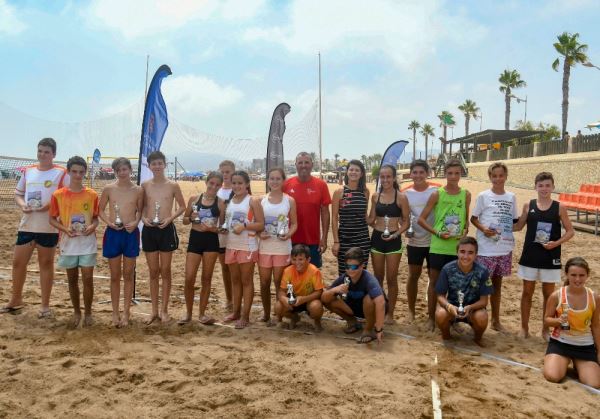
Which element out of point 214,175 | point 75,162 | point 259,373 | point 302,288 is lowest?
point 259,373

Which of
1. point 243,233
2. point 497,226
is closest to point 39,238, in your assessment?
point 243,233

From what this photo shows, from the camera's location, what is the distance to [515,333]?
4762 mm

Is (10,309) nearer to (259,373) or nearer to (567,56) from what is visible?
(259,373)

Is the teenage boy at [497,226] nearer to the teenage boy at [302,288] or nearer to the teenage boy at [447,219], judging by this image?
the teenage boy at [447,219]

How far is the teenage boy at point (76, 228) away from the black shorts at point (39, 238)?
0.31 metres

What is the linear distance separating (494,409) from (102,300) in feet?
14.6

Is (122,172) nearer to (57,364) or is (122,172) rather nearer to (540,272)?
(57,364)

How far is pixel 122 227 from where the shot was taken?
459 centimetres

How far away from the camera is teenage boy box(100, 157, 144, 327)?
4.62m

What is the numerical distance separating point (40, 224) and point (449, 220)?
13.6 feet

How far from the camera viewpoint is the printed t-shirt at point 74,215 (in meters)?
4.62

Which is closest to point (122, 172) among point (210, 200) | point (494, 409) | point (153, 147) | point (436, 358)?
point (210, 200)

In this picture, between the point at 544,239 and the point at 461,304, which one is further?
the point at 544,239

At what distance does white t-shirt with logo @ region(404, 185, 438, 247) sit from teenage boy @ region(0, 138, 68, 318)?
3.62m
